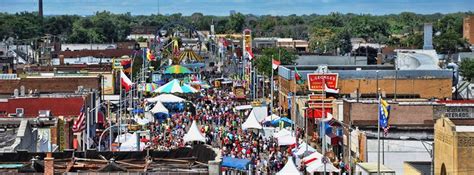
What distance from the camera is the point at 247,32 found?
142 meters

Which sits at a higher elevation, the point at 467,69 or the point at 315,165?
the point at 467,69

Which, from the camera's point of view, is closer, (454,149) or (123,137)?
(454,149)

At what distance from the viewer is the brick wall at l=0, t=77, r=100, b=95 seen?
82750mm

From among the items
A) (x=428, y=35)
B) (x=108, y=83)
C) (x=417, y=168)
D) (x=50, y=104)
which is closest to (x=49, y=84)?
(x=108, y=83)

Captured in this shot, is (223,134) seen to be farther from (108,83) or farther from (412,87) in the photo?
(108,83)

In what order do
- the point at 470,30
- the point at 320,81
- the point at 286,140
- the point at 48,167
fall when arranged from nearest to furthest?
the point at 48,167, the point at 286,140, the point at 320,81, the point at 470,30

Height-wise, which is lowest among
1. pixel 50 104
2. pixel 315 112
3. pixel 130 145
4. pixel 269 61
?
pixel 130 145

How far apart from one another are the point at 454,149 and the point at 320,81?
3878cm

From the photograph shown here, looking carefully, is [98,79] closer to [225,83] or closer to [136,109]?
[136,109]

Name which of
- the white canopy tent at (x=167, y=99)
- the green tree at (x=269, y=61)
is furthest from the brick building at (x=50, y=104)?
the green tree at (x=269, y=61)

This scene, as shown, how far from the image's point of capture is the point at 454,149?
3309 cm

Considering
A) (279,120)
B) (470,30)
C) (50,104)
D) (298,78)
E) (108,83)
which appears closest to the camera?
(50,104)

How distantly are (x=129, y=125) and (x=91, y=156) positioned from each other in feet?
118

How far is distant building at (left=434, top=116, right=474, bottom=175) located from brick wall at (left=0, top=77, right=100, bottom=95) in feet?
166
